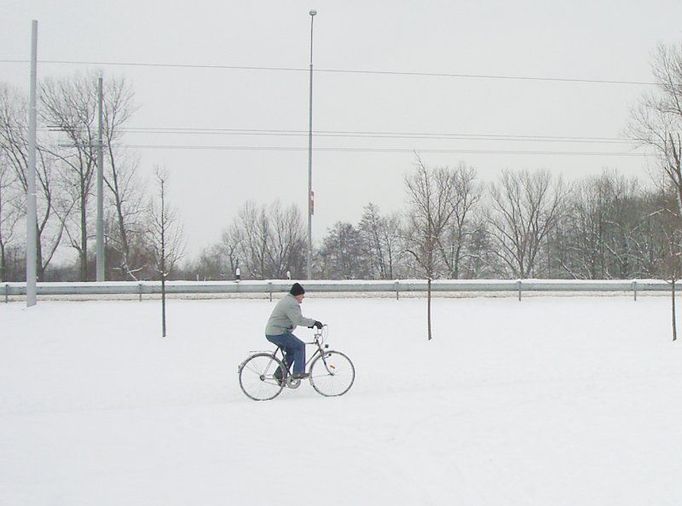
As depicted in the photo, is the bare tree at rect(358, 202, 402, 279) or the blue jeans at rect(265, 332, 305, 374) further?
the bare tree at rect(358, 202, 402, 279)

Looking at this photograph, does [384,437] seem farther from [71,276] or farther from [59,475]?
[71,276]

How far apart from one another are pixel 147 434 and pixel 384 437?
277 centimetres

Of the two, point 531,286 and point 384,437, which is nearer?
point 384,437

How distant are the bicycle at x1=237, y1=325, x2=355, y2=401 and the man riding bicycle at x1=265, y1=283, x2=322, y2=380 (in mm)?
112

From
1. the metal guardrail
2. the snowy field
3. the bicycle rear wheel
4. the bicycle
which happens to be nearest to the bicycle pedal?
the bicycle

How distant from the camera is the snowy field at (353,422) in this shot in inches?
Result: 217

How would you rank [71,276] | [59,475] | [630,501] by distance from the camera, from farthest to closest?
1. [71,276]
2. [59,475]
3. [630,501]

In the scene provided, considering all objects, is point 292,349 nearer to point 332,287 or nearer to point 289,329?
point 289,329

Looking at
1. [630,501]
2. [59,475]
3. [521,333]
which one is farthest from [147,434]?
[521,333]

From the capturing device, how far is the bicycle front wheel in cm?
966

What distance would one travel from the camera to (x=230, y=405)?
878 cm

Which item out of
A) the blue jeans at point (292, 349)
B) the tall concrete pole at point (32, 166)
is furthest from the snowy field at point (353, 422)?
the tall concrete pole at point (32, 166)

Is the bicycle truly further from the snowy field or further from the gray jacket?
the gray jacket

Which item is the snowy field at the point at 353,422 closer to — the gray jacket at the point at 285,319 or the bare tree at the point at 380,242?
the gray jacket at the point at 285,319
